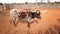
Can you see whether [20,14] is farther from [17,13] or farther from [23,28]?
[23,28]

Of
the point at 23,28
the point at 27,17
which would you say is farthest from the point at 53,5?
the point at 23,28

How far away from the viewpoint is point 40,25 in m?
2.47

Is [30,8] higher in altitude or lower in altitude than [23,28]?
higher

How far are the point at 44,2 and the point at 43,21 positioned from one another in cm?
32

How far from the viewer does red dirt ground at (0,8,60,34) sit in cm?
245

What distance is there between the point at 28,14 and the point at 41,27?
311 millimetres

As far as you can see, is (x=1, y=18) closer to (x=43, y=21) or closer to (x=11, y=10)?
(x=11, y=10)

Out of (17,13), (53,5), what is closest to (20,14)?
(17,13)

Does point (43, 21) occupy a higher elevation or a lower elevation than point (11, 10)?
lower

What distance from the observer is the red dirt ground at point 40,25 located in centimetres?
245

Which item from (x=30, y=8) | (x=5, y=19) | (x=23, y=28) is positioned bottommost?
(x=23, y=28)

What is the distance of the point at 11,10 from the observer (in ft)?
8.27

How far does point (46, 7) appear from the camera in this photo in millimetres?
2453

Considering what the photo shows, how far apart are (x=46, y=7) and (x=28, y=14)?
0.33 meters
